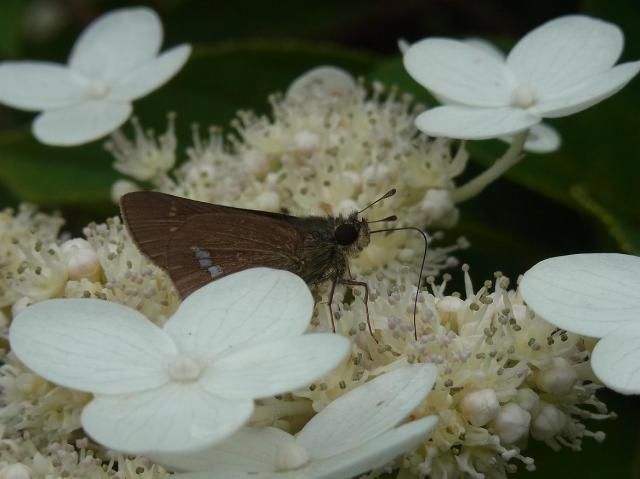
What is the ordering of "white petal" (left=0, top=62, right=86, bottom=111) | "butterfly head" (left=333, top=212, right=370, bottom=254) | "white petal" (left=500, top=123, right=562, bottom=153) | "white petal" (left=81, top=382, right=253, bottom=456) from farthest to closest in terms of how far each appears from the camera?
"white petal" (left=0, top=62, right=86, bottom=111) < "white petal" (left=500, top=123, right=562, bottom=153) < "butterfly head" (left=333, top=212, right=370, bottom=254) < "white petal" (left=81, top=382, right=253, bottom=456)

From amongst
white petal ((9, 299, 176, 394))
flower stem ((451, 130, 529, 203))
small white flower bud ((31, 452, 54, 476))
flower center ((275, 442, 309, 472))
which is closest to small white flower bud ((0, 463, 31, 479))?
small white flower bud ((31, 452, 54, 476))

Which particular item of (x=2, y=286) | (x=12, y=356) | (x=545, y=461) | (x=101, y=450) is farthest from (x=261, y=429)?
(x=545, y=461)

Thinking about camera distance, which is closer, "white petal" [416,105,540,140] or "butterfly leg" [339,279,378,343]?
"butterfly leg" [339,279,378,343]

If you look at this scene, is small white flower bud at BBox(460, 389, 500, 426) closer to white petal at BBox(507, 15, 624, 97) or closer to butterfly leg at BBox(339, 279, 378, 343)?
butterfly leg at BBox(339, 279, 378, 343)

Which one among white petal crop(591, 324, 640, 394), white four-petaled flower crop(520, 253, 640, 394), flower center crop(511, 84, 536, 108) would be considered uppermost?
flower center crop(511, 84, 536, 108)

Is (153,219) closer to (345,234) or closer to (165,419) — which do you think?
(345,234)

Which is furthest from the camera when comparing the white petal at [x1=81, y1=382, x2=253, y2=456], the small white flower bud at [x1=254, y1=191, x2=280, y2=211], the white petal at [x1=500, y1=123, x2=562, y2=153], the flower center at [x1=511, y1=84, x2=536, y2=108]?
the white petal at [x1=500, y1=123, x2=562, y2=153]

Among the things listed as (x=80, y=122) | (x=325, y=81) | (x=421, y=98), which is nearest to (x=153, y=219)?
(x=80, y=122)

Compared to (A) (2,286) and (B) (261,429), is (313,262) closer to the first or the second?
(B) (261,429)
